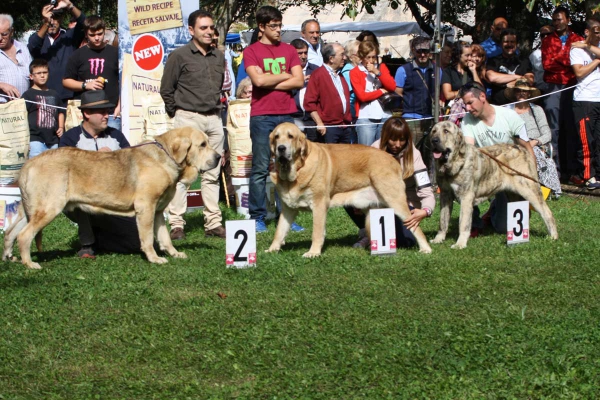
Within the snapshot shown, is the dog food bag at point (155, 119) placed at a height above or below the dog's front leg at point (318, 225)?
above

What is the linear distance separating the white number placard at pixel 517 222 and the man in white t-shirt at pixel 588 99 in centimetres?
446

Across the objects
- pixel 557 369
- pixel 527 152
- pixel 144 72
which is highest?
pixel 144 72

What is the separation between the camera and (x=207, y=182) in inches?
368

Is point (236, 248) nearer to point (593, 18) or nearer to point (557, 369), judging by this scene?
point (557, 369)

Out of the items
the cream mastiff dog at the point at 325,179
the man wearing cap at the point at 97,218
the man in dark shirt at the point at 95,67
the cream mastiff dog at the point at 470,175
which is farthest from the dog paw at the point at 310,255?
the man in dark shirt at the point at 95,67

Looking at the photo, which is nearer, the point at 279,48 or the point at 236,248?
the point at 236,248

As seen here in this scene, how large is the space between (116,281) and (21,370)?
2.02 meters

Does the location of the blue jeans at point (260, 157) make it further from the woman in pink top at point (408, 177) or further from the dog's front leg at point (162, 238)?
the dog's front leg at point (162, 238)

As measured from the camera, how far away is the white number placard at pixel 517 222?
8118 millimetres

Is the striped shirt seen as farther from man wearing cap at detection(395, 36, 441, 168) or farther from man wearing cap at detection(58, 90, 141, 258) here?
man wearing cap at detection(395, 36, 441, 168)

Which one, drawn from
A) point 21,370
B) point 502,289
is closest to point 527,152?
Answer: point 502,289

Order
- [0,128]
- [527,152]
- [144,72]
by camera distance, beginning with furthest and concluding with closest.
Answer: [144,72]
[0,128]
[527,152]

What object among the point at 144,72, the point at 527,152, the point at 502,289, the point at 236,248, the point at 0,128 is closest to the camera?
the point at 502,289

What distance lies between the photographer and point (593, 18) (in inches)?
470
